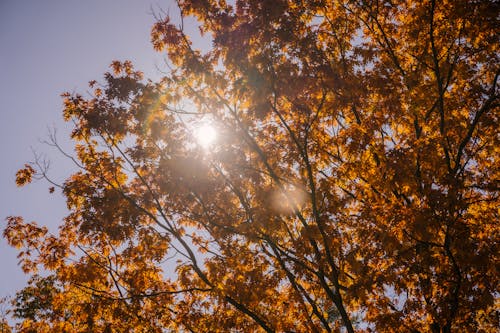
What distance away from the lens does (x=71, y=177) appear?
8.12 m

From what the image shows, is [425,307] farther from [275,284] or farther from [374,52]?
[374,52]

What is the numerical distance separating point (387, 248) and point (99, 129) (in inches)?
279

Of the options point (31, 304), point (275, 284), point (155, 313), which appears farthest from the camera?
point (31, 304)

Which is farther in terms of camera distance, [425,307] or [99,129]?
[99,129]

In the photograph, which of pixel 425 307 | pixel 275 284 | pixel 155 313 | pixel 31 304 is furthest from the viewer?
pixel 31 304

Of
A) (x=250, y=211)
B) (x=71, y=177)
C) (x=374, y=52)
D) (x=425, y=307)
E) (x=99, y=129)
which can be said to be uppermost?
(x=374, y=52)

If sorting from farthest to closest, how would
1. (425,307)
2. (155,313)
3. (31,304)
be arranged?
1. (31,304)
2. (155,313)
3. (425,307)

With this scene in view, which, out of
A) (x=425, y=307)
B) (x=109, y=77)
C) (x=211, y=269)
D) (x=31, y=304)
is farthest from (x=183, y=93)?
(x=31, y=304)

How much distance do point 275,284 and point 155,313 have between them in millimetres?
3252

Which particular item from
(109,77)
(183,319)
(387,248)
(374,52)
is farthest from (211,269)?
(374,52)

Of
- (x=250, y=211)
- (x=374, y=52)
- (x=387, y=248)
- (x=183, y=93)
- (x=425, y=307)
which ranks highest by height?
(x=374, y=52)

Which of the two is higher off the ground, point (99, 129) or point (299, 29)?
point (299, 29)

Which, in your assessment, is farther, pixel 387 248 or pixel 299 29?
pixel 299 29

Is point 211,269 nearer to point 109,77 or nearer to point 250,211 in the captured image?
point 250,211
